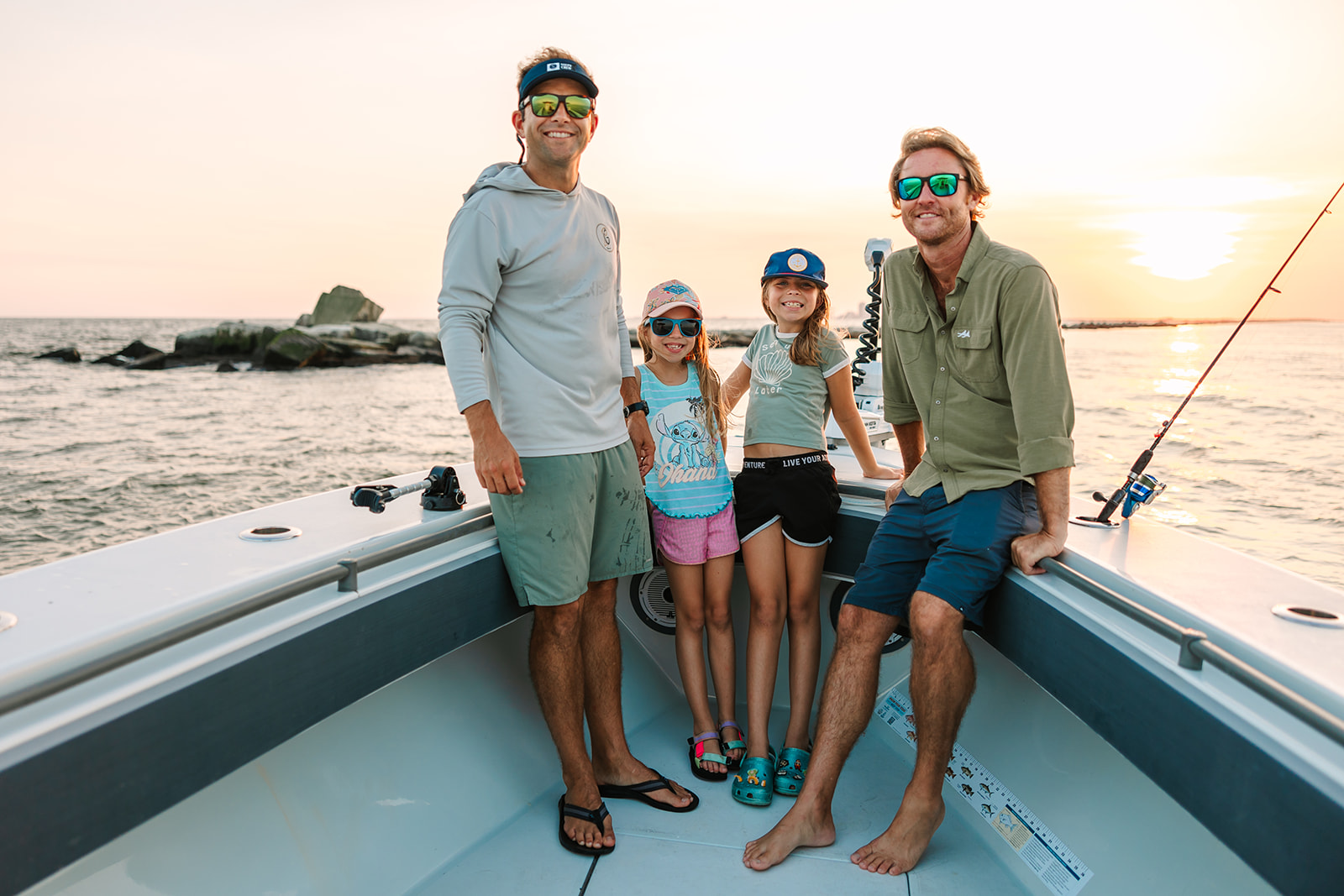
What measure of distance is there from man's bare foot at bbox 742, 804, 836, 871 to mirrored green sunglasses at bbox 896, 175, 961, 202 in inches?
54.7

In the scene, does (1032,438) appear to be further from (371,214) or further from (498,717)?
(371,214)

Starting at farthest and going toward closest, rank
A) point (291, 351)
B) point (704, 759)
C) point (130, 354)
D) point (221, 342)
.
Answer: point (221, 342)
point (130, 354)
point (291, 351)
point (704, 759)

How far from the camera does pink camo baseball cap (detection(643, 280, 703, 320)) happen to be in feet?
7.15

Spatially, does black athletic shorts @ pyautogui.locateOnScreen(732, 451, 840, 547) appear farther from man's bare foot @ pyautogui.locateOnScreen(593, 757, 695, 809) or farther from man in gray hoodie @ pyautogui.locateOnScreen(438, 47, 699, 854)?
man's bare foot @ pyautogui.locateOnScreen(593, 757, 695, 809)

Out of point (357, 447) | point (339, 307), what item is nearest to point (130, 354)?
point (357, 447)

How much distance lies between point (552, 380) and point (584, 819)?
0.99 meters

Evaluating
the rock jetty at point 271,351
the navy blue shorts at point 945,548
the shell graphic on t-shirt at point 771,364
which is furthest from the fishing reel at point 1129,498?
the rock jetty at point 271,351

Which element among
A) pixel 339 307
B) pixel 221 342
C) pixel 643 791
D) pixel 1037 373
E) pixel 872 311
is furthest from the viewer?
pixel 339 307

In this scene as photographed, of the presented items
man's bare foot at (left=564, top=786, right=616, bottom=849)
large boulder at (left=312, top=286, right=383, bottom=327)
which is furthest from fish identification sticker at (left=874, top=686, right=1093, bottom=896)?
large boulder at (left=312, top=286, right=383, bottom=327)

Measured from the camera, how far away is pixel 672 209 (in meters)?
11.4

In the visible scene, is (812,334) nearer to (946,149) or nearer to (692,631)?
(946,149)

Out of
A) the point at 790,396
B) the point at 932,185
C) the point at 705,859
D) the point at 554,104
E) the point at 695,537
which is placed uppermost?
the point at 554,104

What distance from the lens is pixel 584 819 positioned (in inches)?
71.7

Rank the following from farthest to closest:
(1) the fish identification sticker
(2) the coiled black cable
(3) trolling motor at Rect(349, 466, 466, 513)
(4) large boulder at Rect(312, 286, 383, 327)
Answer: (4) large boulder at Rect(312, 286, 383, 327), (2) the coiled black cable, (3) trolling motor at Rect(349, 466, 466, 513), (1) the fish identification sticker
